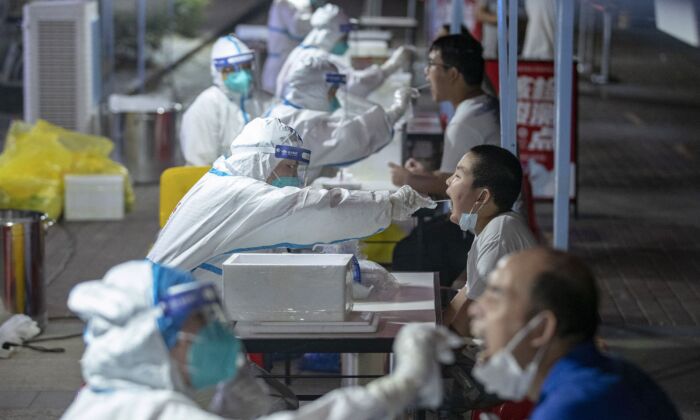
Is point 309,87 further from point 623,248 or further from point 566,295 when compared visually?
point 566,295

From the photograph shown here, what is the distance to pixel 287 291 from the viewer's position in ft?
14.4

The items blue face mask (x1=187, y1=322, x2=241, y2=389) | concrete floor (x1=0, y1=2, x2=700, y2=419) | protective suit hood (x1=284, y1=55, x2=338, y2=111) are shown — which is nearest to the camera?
blue face mask (x1=187, y1=322, x2=241, y2=389)

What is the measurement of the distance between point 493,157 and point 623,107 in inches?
530

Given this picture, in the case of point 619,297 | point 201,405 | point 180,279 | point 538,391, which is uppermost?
point 180,279

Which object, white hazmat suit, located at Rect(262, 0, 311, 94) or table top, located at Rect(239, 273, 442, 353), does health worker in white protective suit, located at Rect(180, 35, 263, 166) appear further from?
white hazmat suit, located at Rect(262, 0, 311, 94)

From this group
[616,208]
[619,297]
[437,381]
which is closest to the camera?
[437,381]

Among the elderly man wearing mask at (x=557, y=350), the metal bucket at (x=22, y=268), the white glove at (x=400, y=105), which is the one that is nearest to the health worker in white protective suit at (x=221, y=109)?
the white glove at (x=400, y=105)

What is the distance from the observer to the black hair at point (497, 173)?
15.8 feet

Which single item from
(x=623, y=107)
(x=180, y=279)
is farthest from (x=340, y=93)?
(x=623, y=107)

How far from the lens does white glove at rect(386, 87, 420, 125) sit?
7.56 metres

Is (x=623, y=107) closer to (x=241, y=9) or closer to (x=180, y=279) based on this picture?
(x=241, y=9)

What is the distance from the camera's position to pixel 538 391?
10.0 feet

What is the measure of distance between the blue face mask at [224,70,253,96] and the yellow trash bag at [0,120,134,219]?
2.12 m

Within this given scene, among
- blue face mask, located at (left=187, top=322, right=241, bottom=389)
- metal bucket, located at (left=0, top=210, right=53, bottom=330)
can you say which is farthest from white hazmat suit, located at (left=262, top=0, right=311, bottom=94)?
blue face mask, located at (left=187, top=322, right=241, bottom=389)
